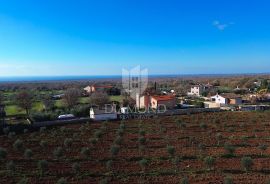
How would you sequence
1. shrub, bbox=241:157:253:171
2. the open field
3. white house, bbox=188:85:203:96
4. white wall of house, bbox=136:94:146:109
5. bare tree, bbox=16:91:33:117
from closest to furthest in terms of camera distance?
the open field, shrub, bbox=241:157:253:171, bare tree, bbox=16:91:33:117, white wall of house, bbox=136:94:146:109, white house, bbox=188:85:203:96

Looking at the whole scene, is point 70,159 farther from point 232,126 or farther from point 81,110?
point 81,110

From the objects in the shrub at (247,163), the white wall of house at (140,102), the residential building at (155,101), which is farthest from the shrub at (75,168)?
the white wall of house at (140,102)

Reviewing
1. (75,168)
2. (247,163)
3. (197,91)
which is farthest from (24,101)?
(197,91)

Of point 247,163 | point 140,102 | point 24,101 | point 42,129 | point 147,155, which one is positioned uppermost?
point 24,101

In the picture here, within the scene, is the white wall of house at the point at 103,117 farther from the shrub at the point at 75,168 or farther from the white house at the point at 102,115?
the shrub at the point at 75,168

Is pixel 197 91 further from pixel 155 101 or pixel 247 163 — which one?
pixel 247 163

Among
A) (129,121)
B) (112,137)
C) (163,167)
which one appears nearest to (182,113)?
(129,121)

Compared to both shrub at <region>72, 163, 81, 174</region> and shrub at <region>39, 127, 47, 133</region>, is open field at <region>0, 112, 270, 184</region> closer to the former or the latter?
shrub at <region>72, 163, 81, 174</region>

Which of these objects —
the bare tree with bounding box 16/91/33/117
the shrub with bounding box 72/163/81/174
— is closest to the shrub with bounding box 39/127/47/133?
the shrub with bounding box 72/163/81/174
